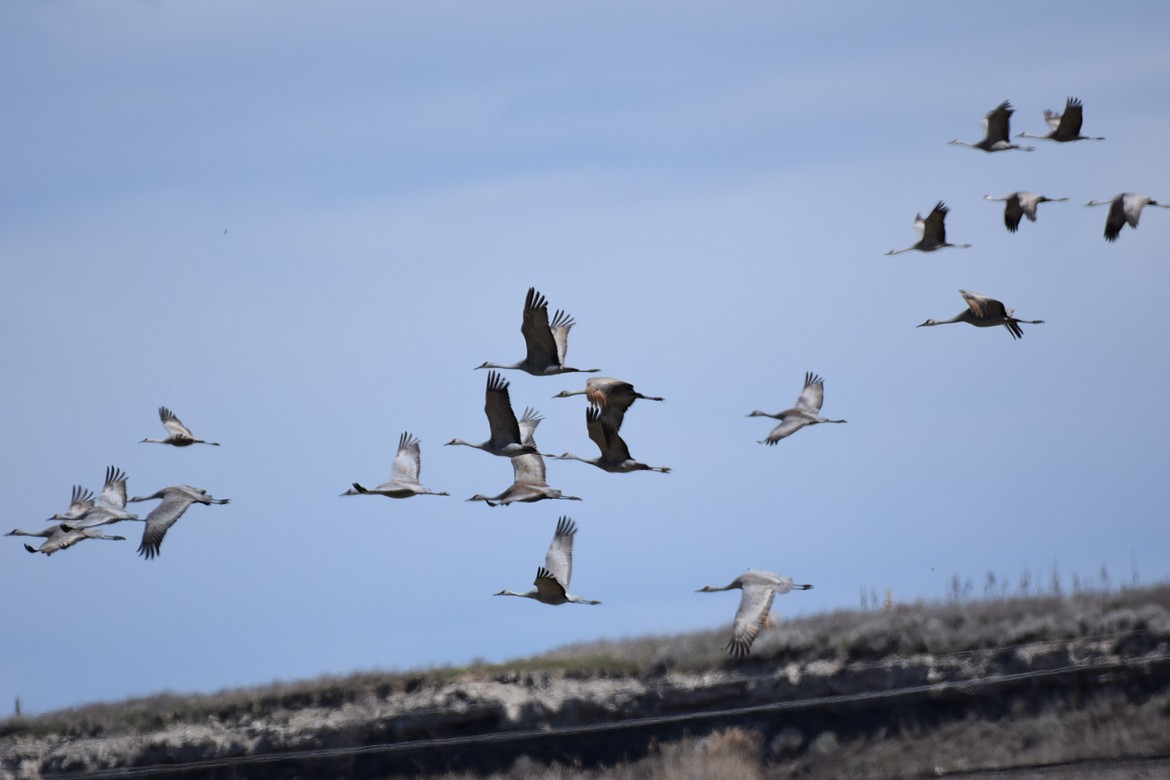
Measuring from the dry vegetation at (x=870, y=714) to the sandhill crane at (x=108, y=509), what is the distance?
235 inches

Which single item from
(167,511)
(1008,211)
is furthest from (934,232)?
(167,511)

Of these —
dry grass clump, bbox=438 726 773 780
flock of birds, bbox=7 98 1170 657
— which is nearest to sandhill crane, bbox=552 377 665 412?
flock of birds, bbox=7 98 1170 657

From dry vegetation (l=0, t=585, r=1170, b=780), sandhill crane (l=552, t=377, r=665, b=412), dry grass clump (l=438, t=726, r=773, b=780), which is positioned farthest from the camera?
dry grass clump (l=438, t=726, r=773, b=780)

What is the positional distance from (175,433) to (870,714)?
466 inches

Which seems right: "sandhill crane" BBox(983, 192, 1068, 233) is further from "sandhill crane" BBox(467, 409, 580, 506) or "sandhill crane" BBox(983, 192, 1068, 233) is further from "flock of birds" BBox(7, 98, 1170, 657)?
"sandhill crane" BBox(467, 409, 580, 506)

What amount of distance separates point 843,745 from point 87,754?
13977 mm

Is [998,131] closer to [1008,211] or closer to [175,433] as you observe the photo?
[1008,211]

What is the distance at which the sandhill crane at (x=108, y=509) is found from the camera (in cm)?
2938

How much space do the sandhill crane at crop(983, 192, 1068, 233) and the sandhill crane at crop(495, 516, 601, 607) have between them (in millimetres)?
8020

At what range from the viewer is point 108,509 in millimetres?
29812

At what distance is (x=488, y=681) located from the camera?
33469 millimetres

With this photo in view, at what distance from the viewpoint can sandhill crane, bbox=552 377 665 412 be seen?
24.0 meters

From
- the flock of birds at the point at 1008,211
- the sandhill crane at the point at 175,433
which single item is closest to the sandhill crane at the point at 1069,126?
the flock of birds at the point at 1008,211

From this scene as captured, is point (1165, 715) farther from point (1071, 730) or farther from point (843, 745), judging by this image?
point (843, 745)
